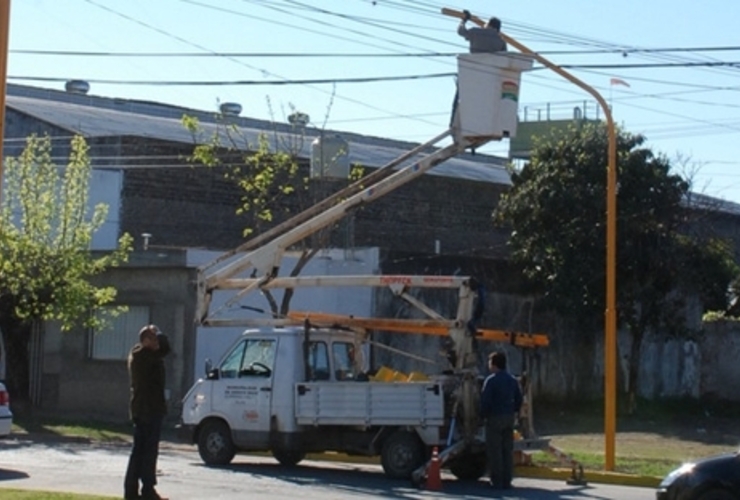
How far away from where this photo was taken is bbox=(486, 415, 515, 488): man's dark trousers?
60.2 feet

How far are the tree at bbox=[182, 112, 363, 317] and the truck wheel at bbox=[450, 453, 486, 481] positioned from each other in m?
9.43

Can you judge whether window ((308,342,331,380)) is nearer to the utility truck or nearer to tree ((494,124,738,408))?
the utility truck

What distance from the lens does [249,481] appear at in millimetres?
18375

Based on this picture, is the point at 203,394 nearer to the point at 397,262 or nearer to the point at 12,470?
the point at 12,470

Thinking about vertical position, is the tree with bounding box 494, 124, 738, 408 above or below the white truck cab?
above

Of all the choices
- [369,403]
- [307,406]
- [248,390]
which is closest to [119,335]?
[248,390]

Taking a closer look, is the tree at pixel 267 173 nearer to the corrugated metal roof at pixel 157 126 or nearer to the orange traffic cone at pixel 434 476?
the corrugated metal roof at pixel 157 126

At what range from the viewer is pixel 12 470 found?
756 inches

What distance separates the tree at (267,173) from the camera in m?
32.1

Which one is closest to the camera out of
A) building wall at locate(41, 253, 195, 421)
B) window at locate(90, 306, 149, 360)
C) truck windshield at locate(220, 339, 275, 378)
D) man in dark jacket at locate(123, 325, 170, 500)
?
man in dark jacket at locate(123, 325, 170, 500)

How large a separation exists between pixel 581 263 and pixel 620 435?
5275mm

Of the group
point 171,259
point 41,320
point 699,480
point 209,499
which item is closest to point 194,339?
point 171,259

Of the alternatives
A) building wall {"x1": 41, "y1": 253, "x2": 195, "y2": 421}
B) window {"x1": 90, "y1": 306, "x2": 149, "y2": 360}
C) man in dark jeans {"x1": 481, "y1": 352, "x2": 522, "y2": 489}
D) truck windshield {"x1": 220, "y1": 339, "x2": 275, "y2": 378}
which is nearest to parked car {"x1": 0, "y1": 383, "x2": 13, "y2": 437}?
truck windshield {"x1": 220, "y1": 339, "x2": 275, "y2": 378}

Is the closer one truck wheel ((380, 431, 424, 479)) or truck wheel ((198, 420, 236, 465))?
truck wheel ((380, 431, 424, 479))
